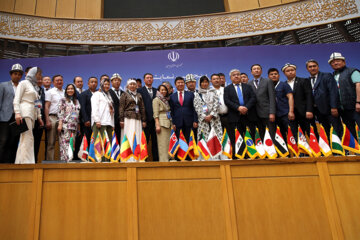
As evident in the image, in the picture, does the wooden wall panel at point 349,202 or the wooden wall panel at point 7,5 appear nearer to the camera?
the wooden wall panel at point 349,202

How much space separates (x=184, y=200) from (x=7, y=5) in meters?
6.95

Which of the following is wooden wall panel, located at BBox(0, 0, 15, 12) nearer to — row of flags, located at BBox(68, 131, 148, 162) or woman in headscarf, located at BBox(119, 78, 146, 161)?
woman in headscarf, located at BBox(119, 78, 146, 161)

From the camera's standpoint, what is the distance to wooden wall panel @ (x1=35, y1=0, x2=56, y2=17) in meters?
6.69

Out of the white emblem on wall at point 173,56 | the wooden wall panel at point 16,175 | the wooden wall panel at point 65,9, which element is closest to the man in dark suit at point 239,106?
the wooden wall panel at point 16,175

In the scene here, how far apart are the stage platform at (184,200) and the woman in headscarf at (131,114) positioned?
129cm

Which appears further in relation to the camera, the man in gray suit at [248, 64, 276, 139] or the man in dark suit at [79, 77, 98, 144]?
the man in dark suit at [79, 77, 98, 144]

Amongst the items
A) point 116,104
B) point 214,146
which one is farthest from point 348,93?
point 116,104

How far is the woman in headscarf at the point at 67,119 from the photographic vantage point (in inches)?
136

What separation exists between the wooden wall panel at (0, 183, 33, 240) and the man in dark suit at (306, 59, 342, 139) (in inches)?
128

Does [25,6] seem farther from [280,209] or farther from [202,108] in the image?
[280,209]

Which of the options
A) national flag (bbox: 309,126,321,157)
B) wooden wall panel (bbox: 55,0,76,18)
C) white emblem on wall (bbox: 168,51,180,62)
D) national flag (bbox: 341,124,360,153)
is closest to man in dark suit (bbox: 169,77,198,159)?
national flag (bbox: 309,126,321,157)

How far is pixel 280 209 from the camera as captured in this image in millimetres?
2154

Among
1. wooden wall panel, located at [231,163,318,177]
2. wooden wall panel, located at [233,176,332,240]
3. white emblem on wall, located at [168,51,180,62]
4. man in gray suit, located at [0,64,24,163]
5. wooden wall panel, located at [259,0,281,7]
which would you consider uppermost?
wooden wall panel, located at [259,0,281,7]

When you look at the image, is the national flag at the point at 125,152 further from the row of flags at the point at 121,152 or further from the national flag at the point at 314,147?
the national flag at the point at 314,147
